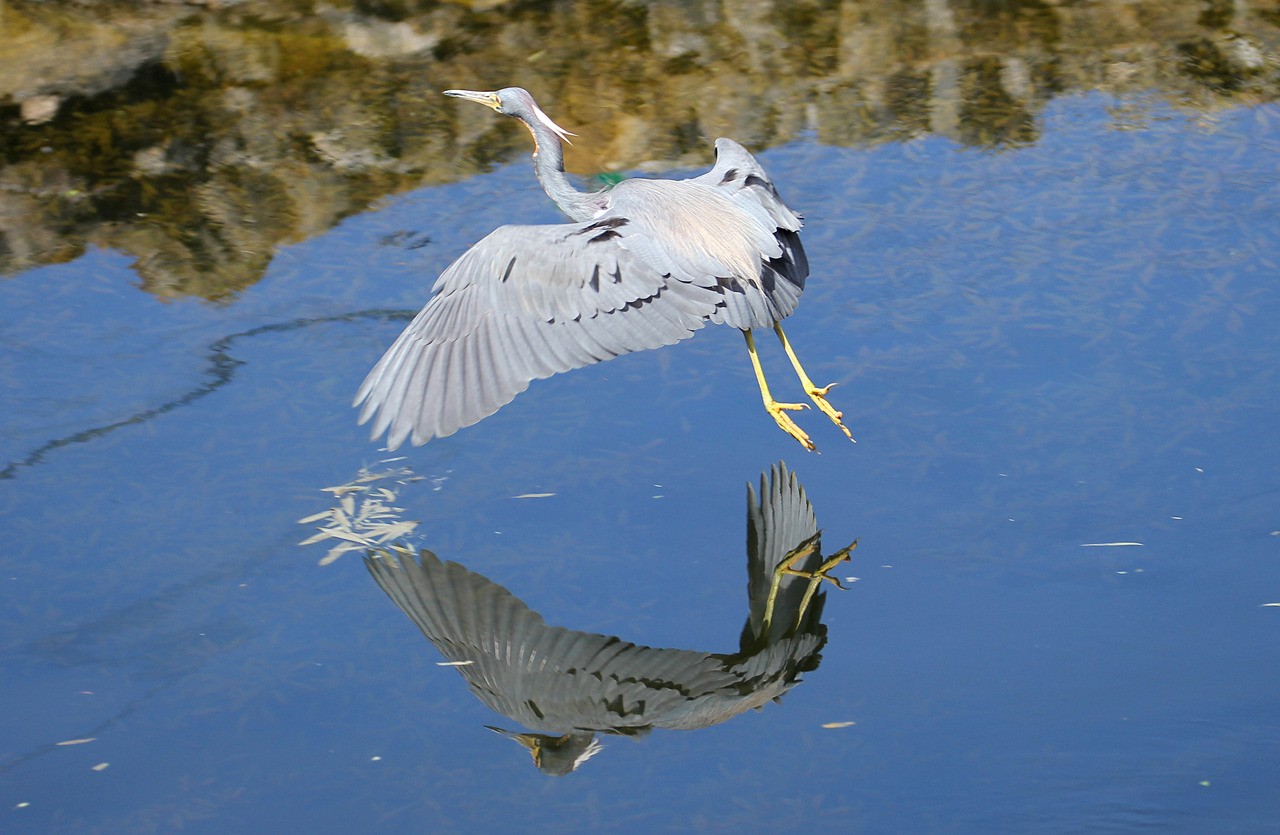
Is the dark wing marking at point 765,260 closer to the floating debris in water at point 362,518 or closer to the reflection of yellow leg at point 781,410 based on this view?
the reflection of yellow leg at point 781,410

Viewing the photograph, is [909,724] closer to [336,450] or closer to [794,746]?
[794,746]

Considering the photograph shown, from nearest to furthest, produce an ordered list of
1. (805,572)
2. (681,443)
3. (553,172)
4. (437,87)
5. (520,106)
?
(805,572)
(681,443)
(553,172)
(520,106)
(437,87)

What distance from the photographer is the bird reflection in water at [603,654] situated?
382cm

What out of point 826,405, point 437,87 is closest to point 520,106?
point 437,87

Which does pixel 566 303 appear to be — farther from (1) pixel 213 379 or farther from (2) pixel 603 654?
(1) pixel 213 379

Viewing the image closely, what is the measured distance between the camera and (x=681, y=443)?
4988 mm

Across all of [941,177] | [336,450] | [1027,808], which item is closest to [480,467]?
[336,450]

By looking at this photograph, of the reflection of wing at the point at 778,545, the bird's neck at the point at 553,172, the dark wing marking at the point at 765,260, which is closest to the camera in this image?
the reflection of wing at the point at 778,545

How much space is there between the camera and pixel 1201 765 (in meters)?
3.51

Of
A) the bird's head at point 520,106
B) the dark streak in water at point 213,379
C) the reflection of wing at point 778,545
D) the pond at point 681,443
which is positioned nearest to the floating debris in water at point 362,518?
the pond at point 681,443

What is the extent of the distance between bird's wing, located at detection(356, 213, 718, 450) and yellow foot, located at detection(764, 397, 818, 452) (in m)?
0.46

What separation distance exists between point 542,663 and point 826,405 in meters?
1.55

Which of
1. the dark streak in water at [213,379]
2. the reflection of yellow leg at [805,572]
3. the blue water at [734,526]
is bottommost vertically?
the reflection of yellow leg at [805,572]

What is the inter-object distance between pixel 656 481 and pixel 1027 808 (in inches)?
69.6
